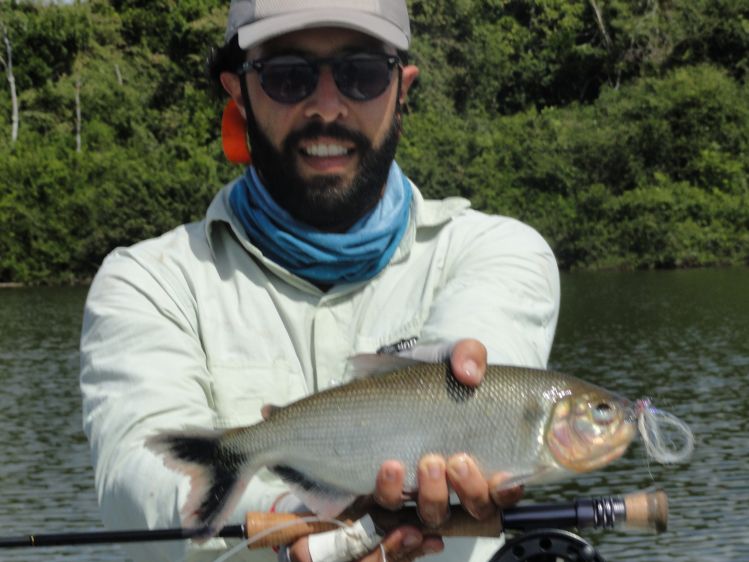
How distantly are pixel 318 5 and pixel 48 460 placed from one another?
62.7ft

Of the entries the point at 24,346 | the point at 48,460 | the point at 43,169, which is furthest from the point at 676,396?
the point at 43,169

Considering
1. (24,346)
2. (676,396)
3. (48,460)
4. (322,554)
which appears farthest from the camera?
Answer: (24,346)

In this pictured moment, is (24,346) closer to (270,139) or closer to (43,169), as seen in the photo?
(43,169)

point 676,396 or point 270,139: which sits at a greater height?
point 270,139

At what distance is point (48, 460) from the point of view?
2175 cm

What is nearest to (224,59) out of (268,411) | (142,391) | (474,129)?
(142,391)

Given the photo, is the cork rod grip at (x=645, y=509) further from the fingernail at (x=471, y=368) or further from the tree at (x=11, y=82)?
the tree at (x=11, y=82)

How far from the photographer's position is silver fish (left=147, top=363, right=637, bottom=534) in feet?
9.01

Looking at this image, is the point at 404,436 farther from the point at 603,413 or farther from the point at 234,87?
the point at 234,87

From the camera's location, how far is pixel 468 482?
274 cm

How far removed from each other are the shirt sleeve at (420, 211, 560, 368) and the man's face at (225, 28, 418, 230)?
26 cm

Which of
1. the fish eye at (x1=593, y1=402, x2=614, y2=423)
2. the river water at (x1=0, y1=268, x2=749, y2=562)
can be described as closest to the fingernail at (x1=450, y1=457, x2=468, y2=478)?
the fish eye at (x1=593, y1=402, x2=614, y2=423)

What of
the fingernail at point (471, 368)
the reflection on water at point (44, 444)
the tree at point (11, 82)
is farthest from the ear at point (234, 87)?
the tree at point (11, 82)

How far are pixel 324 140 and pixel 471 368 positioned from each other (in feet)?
3.13
